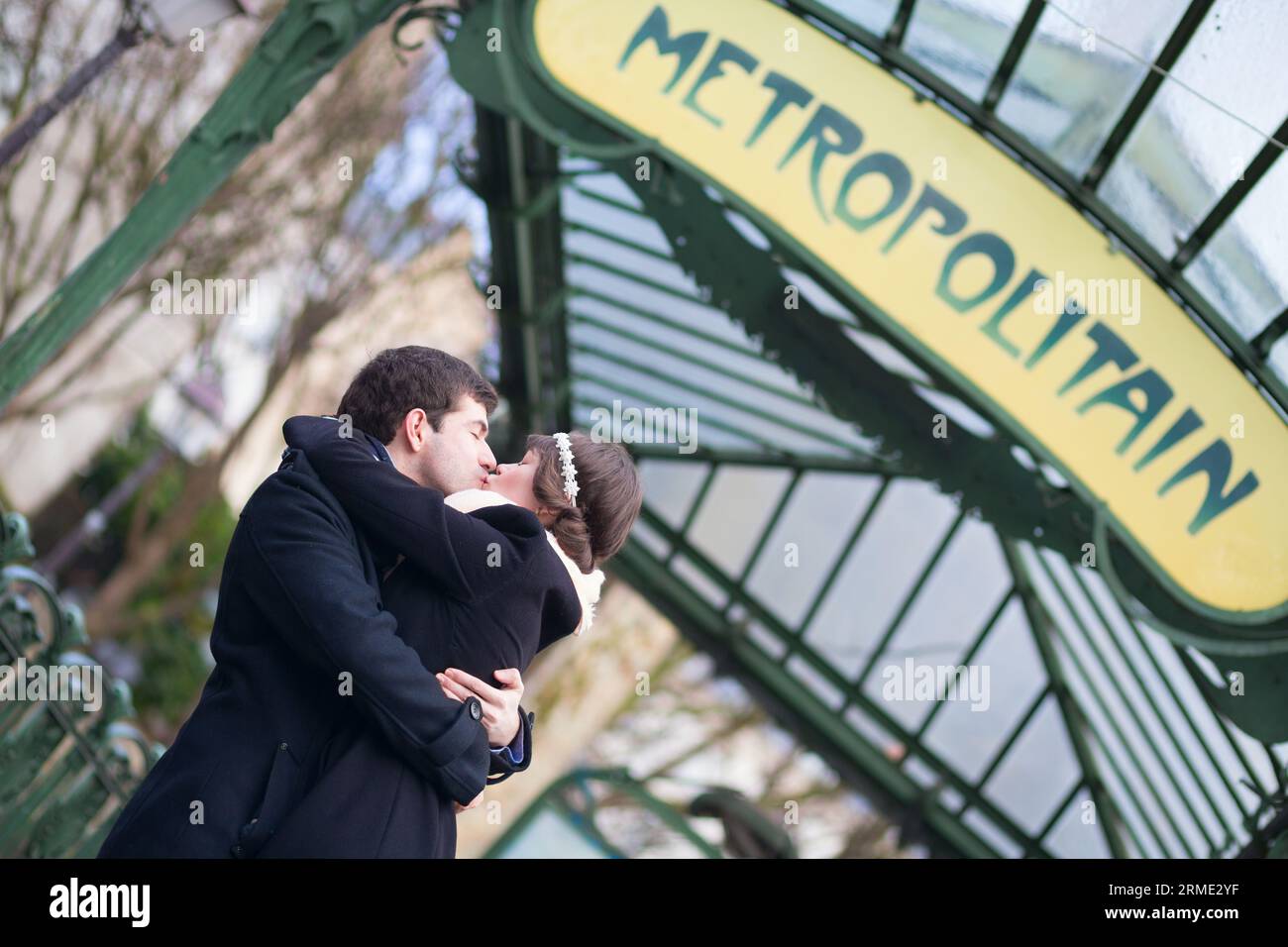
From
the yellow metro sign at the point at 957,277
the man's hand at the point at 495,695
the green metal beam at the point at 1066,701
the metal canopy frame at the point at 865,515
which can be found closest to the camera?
the man's hand at the point at 495,695

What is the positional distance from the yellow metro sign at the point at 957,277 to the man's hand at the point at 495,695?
11.3 feet

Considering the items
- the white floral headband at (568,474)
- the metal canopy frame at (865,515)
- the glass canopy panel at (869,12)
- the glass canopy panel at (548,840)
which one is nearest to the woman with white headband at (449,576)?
the white floral headband at (568,474)

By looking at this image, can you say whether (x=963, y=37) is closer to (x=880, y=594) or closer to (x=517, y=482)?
(x=517, y=482)

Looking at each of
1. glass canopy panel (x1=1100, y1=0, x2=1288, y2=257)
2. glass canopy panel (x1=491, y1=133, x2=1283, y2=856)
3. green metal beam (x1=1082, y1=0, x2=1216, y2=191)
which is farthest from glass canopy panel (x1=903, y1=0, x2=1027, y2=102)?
glass canopy panel (x1=491, y1=133, x2=1283, y2=856)

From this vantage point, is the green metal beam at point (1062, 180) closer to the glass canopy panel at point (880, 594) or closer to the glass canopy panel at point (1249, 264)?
the glass canopy panel at point (1249, 264)

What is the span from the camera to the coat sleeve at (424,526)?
2.42 meters

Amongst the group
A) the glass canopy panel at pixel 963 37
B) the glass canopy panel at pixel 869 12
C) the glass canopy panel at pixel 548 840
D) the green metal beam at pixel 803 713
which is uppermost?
the glass canopy panel at pixel 869 12

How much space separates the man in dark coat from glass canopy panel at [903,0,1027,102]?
4.53 m

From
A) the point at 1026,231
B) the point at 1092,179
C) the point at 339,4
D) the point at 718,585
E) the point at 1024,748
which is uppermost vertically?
the point at 339,4

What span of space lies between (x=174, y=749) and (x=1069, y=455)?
167 inches

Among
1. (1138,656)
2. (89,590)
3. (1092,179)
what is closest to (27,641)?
(1092,179)

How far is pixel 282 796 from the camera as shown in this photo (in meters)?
2.30
